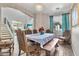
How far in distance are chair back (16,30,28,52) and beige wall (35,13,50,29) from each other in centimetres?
30

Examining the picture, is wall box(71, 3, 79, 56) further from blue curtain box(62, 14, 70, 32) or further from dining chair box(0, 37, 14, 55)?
dining chair box(0, 37, 14, 55)

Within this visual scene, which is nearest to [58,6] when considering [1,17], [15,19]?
[15,19]

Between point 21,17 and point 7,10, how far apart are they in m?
0.29

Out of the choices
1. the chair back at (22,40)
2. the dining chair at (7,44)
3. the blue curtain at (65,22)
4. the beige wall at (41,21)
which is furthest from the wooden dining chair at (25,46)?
the blue curtain at (65,22)

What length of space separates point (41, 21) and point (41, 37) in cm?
30

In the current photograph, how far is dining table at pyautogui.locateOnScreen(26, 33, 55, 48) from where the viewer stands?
2.12 meters

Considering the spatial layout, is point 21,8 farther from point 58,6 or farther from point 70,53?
point 70,53

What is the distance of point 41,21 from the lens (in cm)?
217

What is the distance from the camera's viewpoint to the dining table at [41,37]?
6.97 feet

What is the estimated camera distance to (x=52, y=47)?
215 centimetres

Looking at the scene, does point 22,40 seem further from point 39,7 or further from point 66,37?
point 66,37

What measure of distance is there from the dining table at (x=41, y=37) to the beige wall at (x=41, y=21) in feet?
0.49

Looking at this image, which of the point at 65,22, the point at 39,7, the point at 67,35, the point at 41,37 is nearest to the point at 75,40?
the point at 67,35

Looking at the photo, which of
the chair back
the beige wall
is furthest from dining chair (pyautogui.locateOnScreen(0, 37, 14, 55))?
the beige wall
